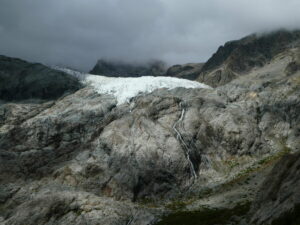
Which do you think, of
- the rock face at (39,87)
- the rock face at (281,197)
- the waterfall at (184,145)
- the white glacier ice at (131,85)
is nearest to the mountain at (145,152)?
the waterfall at (184,145)

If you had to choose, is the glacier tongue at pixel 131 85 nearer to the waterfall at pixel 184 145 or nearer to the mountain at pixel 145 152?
the mountain at pixel 145 152

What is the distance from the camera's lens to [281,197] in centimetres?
4947

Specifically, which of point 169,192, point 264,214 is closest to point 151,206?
point 169,192

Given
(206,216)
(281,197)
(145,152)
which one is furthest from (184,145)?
(281,197)

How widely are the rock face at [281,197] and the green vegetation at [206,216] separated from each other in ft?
42.3

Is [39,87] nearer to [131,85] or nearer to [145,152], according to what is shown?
[131,85]

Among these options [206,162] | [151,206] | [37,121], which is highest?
[37,121]

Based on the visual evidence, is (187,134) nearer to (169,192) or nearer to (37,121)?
(169,192)

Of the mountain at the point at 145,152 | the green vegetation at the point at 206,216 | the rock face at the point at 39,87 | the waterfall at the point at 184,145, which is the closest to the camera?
the green vegetation at the point at 206,216

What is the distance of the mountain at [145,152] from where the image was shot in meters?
96.8

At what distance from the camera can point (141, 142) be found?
406 feet

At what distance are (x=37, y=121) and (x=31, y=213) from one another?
186 feet

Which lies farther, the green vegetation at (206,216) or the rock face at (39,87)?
the rock face at (39,87)

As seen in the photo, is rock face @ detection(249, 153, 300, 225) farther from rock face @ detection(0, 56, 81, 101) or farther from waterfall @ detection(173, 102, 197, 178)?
rock face @ detection(0, 56, 81, 101)
